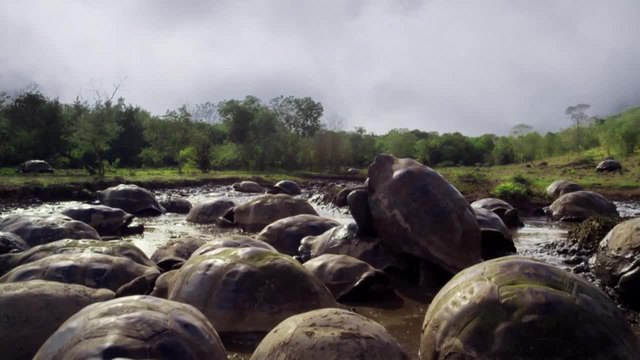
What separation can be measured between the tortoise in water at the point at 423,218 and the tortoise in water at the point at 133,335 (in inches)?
206

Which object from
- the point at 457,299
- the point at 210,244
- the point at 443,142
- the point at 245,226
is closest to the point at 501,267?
the point at 457,299

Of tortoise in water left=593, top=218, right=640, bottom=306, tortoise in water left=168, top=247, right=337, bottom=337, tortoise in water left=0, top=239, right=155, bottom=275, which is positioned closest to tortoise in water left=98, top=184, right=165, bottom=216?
tortoise in water left=0, top=239, right=155, bottom=275

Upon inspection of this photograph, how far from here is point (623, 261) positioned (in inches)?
323

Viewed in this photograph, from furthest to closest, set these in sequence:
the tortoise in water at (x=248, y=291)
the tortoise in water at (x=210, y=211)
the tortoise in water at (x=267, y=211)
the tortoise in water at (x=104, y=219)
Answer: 1. the tortoise in water at (x=210, y=211)
2. the tortoise in water at (x=104, y=219)
3. the tortoise in water at (x=267, y=211)
4. the tortoise in water at (x=248, y=291)

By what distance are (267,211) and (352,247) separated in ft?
19.3

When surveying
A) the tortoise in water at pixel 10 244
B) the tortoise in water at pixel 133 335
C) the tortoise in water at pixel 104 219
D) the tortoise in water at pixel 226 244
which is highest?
the tortoise in water at pixel 133 335

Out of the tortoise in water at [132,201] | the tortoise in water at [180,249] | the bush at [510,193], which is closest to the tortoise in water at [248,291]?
the tortoise in water at [180,249]

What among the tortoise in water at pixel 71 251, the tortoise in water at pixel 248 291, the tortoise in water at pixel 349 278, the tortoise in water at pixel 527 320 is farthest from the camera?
the tortoise in water at pixel 71 251

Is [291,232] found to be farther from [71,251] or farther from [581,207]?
[581,207]

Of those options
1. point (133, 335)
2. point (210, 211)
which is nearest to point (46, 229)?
point (210, 211)

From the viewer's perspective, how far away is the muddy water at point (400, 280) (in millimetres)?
7061

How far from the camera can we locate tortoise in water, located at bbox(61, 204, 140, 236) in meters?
15.5

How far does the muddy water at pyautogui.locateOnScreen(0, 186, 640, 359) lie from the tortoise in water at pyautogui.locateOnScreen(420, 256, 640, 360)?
135 cm

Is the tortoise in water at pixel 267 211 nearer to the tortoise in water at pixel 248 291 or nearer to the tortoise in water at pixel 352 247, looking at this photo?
the tortoise in water at pixel 352 247
